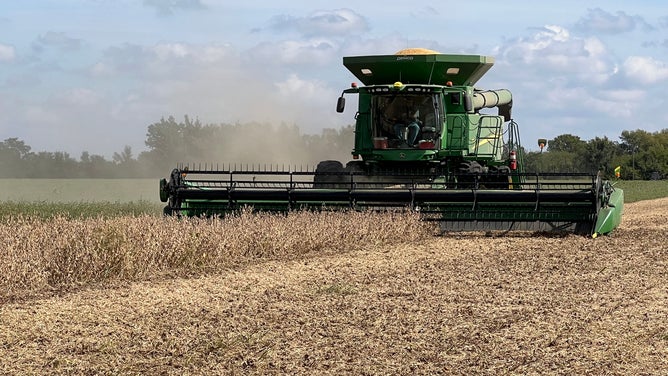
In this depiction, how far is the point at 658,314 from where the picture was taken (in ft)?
22.7

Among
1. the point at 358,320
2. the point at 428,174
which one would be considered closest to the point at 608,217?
the point at 428,174

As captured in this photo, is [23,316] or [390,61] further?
[390,61]

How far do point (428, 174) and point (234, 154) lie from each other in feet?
42.2

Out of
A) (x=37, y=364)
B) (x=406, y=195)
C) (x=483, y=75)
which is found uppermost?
(x=483, y=75)

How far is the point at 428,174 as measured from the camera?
1308cm

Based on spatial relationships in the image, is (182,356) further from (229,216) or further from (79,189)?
(79,189)

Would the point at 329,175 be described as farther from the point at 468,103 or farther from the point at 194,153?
the point at 194,153

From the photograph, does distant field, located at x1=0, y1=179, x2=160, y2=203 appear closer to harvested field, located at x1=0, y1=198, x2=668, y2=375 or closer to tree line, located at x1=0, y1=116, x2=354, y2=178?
tree line, located at x1=0, y1=116, x2=354, y2=178

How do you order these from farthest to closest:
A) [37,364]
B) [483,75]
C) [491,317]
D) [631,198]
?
[631,198] < [483,75] < [491,317] < [37,364]

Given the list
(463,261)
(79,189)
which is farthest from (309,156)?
(79,189)

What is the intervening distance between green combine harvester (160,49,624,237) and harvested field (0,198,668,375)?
2.33 meters

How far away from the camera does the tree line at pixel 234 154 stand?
22.1 meters

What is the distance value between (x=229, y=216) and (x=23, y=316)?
5.15 metres

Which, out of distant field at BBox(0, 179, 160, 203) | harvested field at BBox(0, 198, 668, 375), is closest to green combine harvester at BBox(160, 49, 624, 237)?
harvested field at BBox(0, 198, 668, 375)
